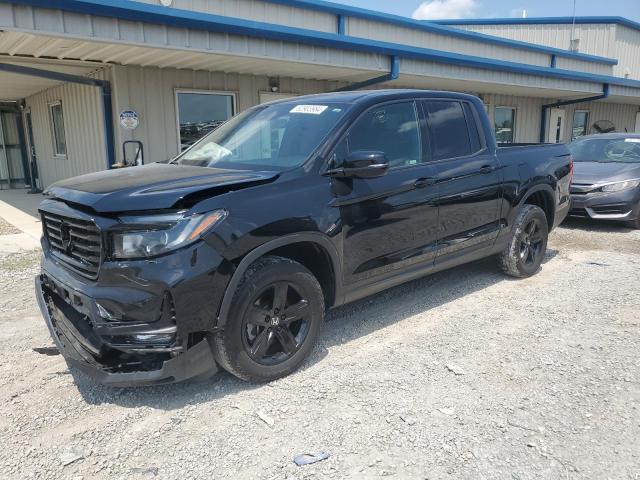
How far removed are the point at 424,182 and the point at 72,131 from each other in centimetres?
989

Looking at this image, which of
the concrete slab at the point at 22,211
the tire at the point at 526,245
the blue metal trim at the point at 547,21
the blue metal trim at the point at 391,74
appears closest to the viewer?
the tire at the point at 526,245

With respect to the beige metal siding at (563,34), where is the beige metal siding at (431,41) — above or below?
below

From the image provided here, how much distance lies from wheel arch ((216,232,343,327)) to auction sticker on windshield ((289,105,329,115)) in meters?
1.11

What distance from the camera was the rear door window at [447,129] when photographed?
440 cm

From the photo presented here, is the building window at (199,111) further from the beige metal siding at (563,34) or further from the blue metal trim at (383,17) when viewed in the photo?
the beige metal siding at (563,34)

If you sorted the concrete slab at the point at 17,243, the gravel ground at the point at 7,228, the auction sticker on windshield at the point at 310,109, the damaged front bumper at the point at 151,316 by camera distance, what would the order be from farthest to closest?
the gravel ground at the point at 7,228, the concrete slab at the point at 17,243, the auction sticker on windshield at the point at 310,109, the damaged front bumper at the point at 151,316

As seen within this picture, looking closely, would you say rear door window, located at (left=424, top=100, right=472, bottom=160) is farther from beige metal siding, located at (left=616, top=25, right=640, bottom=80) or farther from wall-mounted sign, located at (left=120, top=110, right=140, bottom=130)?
beige metal siding, located at (left=616, top=25, right=640, bottom=80)

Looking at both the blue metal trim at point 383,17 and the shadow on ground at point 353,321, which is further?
the blue metal trim at point 383,17

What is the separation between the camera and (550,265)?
6188 mm

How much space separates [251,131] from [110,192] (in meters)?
1.52

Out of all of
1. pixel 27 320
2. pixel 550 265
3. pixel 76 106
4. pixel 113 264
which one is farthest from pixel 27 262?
pixel 550 265

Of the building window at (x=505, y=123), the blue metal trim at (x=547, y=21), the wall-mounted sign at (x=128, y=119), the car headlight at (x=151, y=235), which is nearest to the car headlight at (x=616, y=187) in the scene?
the car headlight at (x=151, y=235)

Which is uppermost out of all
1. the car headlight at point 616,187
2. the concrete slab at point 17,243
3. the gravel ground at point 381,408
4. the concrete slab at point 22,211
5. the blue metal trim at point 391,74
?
the blue metal trim at point 391,74

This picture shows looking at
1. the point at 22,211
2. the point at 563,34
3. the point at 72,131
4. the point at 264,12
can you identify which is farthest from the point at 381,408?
the point at 563,34
